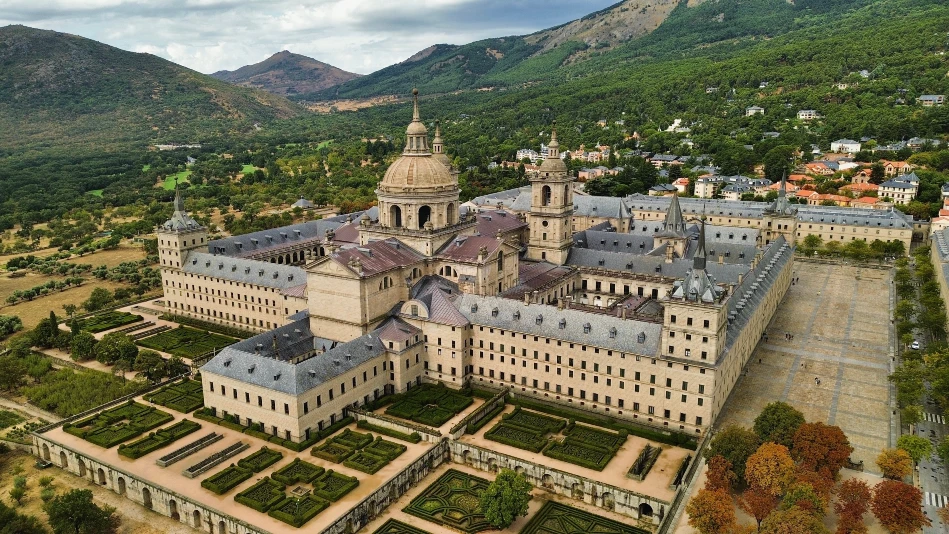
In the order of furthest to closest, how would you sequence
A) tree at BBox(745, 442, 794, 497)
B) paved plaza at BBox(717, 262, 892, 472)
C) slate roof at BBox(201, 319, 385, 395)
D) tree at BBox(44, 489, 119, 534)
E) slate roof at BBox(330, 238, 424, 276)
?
slate roof at BBox(330, 238, 424, 276)
paved plaza at BBox(717, 262, 892, 472)
slate roof at BBox(201, 319, 385, 395)
tree at BBox(44, 489, 119, 534)
tree at BBox(745, 442, 794, 497)

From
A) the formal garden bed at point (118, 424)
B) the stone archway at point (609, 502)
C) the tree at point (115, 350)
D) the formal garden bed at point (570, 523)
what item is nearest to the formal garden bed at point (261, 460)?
the formal garden bed at point (118, 424)

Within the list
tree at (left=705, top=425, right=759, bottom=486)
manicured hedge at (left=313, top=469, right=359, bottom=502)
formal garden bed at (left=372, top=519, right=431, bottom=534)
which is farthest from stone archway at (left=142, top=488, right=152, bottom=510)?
tree at (left=705, top=425, right=759, bottom=486)

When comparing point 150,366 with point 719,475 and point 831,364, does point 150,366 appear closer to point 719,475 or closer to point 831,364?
point 719,475

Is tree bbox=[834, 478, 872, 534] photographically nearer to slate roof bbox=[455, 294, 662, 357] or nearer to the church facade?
the church facade

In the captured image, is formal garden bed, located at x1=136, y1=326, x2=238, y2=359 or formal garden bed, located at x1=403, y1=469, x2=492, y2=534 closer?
formal garden bed, located at x1=403, y1=469, x2=492, y2=534

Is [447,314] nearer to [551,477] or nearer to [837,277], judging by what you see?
[551,477]

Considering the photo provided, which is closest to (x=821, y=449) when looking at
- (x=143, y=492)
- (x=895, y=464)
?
(x=895, y=464)

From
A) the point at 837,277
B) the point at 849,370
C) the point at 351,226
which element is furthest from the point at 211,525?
the point at 837,277
